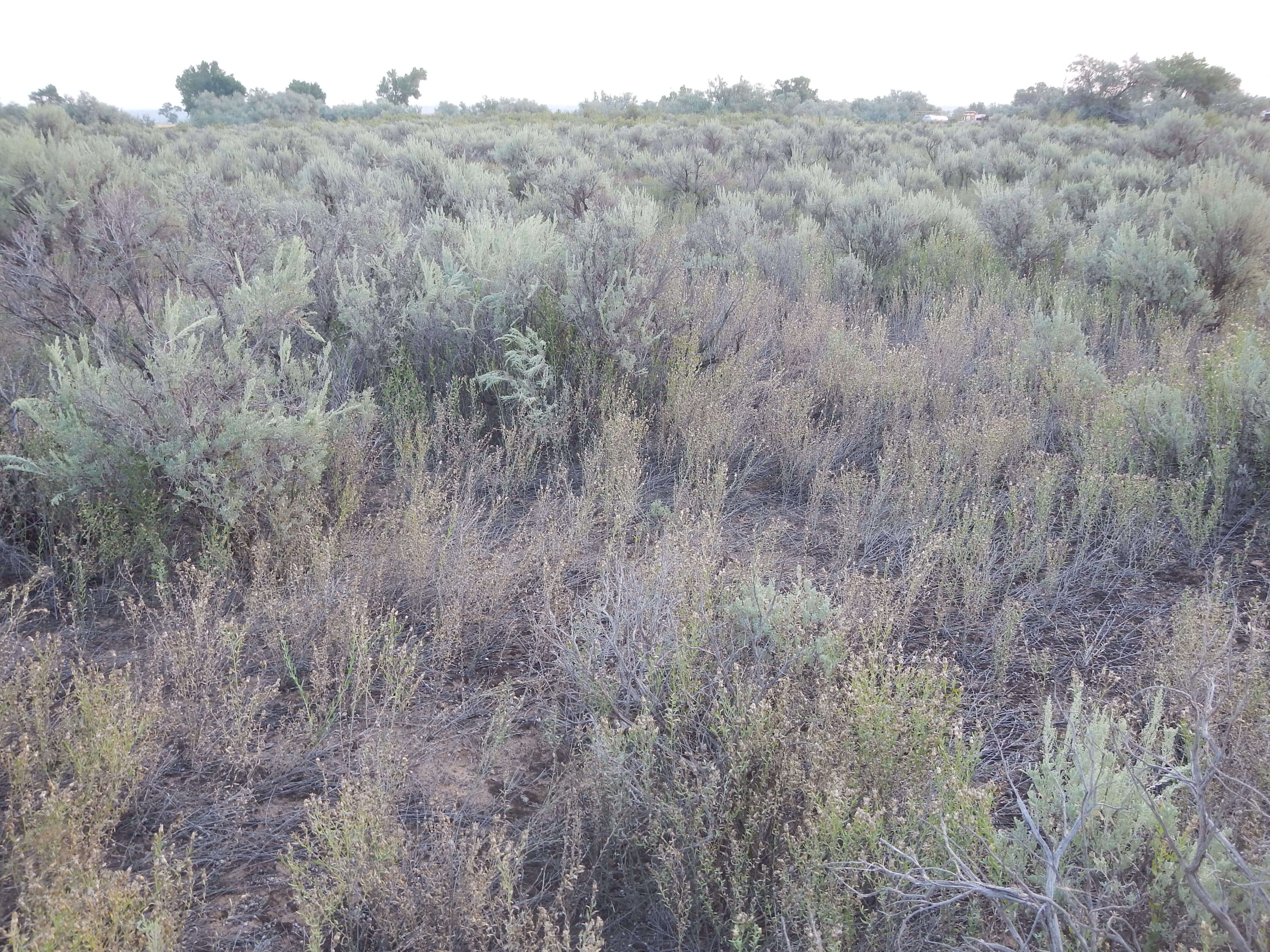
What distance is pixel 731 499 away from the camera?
4.29 m

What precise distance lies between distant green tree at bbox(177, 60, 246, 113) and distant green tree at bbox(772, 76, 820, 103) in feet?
103

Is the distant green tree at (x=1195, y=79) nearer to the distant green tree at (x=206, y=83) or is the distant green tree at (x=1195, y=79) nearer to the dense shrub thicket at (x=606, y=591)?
the dense shrub thicket at (x=606, y=591)

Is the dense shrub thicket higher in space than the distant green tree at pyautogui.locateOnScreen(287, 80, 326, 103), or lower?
lower

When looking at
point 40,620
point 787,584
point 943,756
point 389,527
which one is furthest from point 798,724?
point 40,620

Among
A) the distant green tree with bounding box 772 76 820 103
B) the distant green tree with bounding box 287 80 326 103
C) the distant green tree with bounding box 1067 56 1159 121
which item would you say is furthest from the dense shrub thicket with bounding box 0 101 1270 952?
the distant green tree with bounding box 287 80 326 103

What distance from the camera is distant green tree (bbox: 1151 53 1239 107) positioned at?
23.3 metres

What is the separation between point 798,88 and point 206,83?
35.1 meters

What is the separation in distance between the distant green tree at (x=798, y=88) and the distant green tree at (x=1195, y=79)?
12371 millimetres

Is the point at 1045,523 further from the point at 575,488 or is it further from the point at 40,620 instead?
the point at 40,620

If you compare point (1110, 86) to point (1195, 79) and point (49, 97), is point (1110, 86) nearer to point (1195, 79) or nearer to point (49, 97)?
point (1195, 79)

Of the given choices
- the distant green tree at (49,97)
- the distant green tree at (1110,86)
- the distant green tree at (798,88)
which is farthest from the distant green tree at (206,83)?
the distant green tree at (1110,86)

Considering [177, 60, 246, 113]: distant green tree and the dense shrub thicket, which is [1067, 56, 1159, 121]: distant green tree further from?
[177, 60, 246, 113]: distant green tree

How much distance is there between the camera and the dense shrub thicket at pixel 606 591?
1.86 metres

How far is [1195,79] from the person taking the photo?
76.5ft
